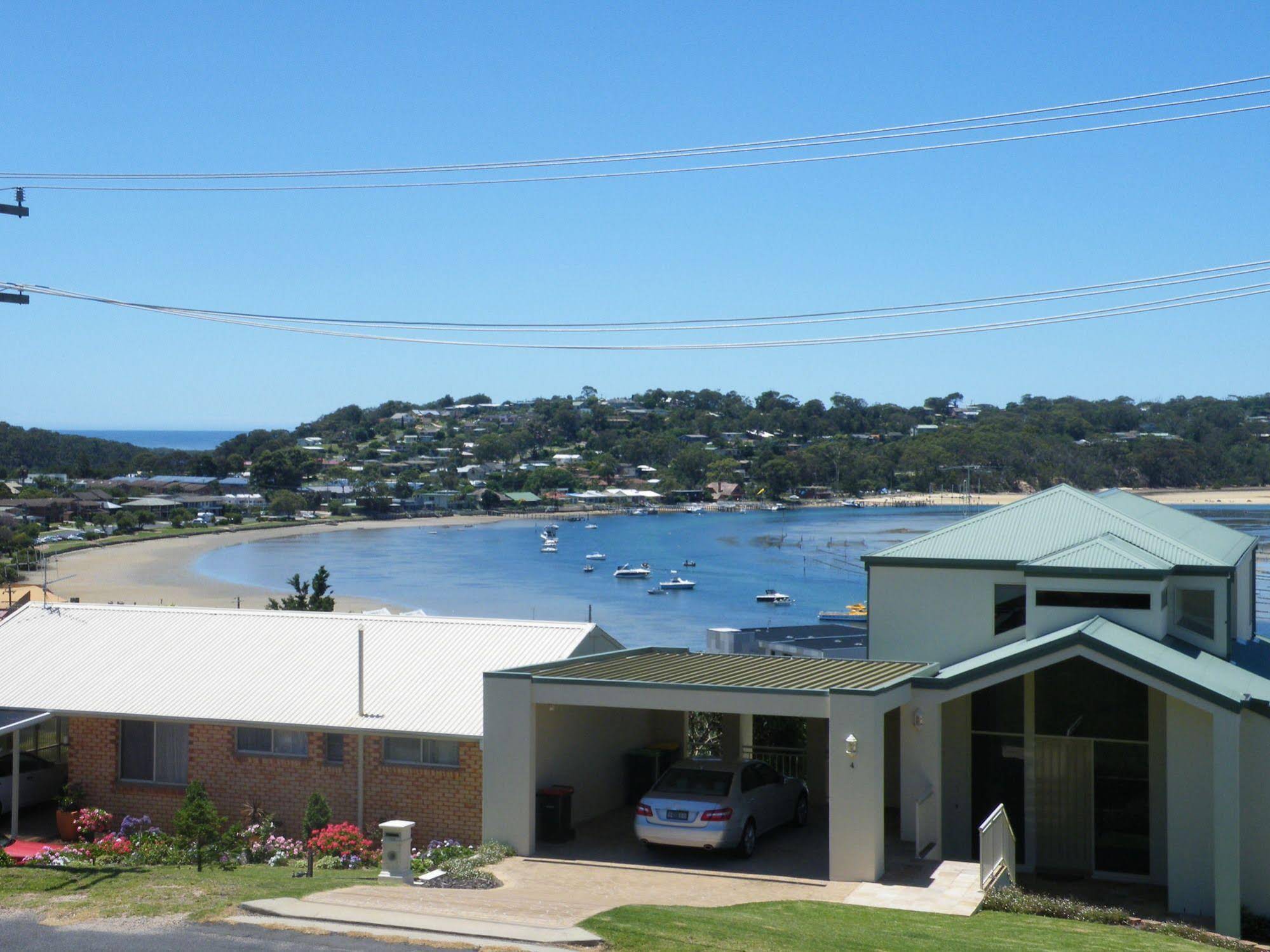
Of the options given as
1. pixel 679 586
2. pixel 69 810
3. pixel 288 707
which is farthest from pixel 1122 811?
pixel 679 586

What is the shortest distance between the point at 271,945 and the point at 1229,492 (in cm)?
20252

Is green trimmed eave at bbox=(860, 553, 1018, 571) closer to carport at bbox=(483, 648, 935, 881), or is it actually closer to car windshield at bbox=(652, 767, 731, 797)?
carport at bbox=(483, 648, 935, 881)

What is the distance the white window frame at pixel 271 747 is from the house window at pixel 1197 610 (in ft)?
43.7

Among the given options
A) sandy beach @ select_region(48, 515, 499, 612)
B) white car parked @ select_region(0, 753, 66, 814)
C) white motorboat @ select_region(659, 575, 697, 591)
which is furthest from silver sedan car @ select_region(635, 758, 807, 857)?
white motorboat @ select_region(659, 575, 697, 591)

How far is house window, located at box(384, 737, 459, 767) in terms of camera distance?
1844 centimetres

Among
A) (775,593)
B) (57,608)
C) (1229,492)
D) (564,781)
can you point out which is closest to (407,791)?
(564,781)

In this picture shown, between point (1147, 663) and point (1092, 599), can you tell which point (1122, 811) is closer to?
point (1147, 663)

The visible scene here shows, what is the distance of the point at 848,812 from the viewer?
15883 millimetres

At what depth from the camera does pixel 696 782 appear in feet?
56.9

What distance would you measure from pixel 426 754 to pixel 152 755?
4702 mm

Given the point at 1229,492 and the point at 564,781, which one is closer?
the point at 564,781

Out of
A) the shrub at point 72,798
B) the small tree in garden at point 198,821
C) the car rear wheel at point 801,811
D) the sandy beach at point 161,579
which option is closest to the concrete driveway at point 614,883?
the car rear wheel at point 801,811

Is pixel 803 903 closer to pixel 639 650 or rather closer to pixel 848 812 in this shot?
pixel 848 812

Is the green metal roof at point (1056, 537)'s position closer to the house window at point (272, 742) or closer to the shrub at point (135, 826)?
the house window at point (272, 742)
